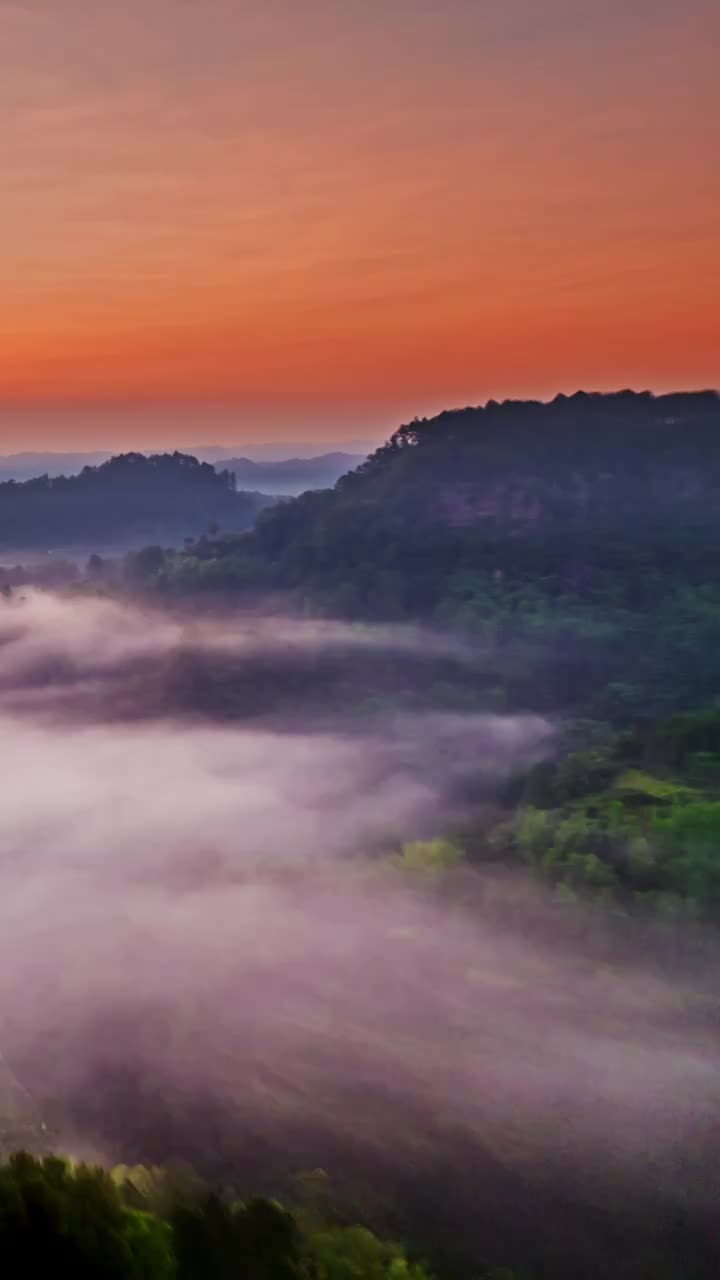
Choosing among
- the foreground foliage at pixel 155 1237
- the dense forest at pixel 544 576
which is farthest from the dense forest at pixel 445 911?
the dense forest at pixel 544 576

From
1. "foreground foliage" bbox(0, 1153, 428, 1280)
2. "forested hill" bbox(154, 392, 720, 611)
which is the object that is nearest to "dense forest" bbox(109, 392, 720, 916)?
"forested hill" bbox(154, 392, 720, 611)

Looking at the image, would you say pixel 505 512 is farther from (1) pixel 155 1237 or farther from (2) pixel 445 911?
(1) pixel 155 1237

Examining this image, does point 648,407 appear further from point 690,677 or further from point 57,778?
point 57,778

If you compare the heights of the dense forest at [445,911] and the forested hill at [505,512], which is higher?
the forested hill at [505,512]

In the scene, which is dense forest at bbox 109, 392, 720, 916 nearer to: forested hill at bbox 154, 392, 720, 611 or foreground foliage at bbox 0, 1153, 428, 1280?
forested hill at bbox 154, 392, 720, 611

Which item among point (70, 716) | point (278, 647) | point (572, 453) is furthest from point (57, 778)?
point (572, 453)

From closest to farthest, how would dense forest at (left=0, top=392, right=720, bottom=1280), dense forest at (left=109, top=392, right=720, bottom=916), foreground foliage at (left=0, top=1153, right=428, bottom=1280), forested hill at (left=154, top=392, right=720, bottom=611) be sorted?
1. foreground foliage at (left=0, top=1153, right=428, bottom=1280)
2. dense forest at (left=0, top=392, right=720, bottom=1280)
3. dense forest at (left=109, top=392, right=720, bottom=916)
4. forested hill at (left=154, top=392, right=720, bottom=611)

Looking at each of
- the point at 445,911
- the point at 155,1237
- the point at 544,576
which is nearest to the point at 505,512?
the point at 544,576

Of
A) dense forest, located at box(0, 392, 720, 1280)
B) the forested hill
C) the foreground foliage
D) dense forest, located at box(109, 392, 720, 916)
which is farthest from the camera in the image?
the forested hill

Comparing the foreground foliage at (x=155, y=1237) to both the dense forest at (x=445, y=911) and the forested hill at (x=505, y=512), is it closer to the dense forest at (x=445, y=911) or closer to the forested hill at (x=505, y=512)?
the dense forest at (x=445, y=911)

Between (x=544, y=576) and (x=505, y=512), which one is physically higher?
(x=505, y=512)

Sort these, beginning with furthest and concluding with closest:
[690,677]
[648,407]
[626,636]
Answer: [648,407]
[626,636]
[690,677]
